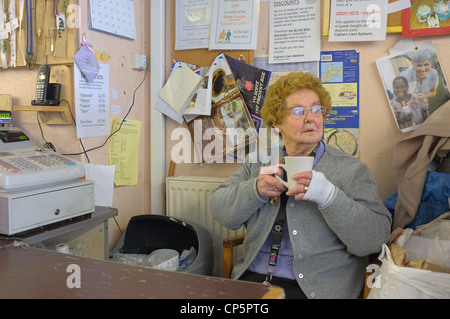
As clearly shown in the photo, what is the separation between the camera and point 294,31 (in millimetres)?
2045

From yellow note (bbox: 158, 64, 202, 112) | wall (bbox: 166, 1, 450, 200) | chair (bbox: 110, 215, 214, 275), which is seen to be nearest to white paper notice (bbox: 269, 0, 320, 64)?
wall (bbox: 166, 1, 450, 200)

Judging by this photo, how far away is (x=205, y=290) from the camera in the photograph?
0.82m

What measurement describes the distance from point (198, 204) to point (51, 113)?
0.86 m

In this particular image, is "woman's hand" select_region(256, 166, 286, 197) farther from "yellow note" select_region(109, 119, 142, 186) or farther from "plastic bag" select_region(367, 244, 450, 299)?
"yellow note" select_region(109, 119, 142, 186)

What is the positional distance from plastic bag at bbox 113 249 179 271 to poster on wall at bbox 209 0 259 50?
109 centimetres

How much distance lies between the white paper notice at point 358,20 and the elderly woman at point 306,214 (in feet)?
1.50

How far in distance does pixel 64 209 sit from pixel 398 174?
132 cm

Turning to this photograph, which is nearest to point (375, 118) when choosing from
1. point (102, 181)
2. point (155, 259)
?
point (155, 259)

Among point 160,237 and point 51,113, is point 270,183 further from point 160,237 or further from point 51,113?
point 51,113

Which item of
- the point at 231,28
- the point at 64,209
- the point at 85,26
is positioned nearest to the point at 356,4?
the point at 231,28

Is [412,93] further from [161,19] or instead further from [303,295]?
[161,19]

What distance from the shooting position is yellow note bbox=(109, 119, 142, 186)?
2.15 meters

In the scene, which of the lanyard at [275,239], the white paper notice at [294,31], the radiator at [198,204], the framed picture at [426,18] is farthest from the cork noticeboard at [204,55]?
the lanyard at [275,239]

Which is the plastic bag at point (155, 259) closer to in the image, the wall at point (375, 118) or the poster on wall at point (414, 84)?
the wall at point (375, 118)
